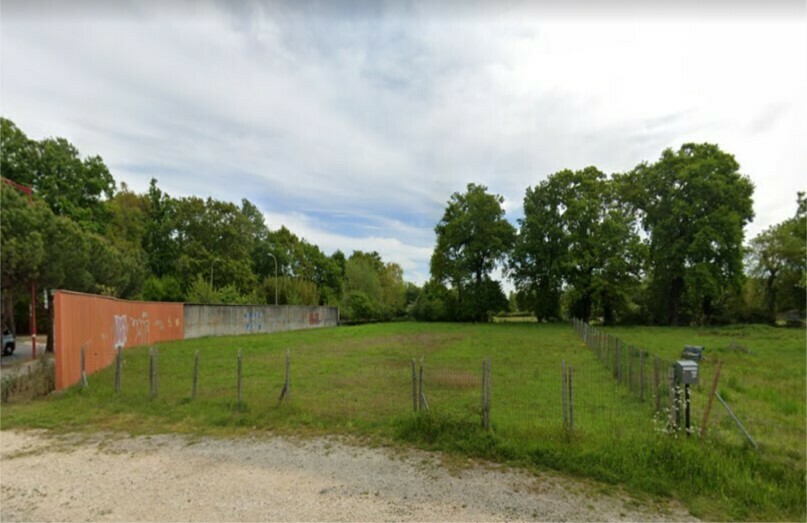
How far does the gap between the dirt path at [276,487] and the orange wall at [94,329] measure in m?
4.64

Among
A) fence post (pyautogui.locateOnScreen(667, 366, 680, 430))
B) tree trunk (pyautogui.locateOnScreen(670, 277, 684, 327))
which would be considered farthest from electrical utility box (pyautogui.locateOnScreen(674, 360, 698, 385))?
tree trunk (pyautogui.locateOnScreen(670, 277, 684, 327))

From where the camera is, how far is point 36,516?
425 centimetres

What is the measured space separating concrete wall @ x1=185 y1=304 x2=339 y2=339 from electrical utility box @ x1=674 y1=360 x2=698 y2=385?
1009 inches

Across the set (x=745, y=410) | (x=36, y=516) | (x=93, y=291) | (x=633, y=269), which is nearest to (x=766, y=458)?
(x=745, y=410)

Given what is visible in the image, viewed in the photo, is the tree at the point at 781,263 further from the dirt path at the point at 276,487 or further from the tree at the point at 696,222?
the dirt path at the point at 276,487

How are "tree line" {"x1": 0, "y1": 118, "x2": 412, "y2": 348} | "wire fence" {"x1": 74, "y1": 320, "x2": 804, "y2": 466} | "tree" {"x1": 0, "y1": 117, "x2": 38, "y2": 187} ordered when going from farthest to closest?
"tree" {"x1": 0, "y1": 117, "x2": 38, "y2": 187}, "tree line" {"x1": 0, "y1": 118, "x2": 412, "y2": 348}, "wire fence" {"x1": 74, "y1": 320, "x2": 804, "y2": 466}

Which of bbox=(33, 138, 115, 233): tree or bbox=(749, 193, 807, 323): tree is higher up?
bbox=(33, 138, 115, 233): tree

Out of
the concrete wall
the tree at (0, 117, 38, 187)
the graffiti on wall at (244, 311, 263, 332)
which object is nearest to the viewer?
the tree at (0, 117, 38, 187)

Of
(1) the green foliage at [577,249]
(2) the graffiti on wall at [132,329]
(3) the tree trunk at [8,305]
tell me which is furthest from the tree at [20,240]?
(1) the green foliage at [577,249]

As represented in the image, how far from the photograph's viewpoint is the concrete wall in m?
26.0

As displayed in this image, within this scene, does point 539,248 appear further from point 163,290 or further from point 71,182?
point 71,182

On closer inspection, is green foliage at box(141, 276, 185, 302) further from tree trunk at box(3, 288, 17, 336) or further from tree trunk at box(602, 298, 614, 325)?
tree trunk at box(602, 298, 614, 325)

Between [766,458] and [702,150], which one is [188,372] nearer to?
[766,458]

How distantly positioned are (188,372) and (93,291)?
898 cm
